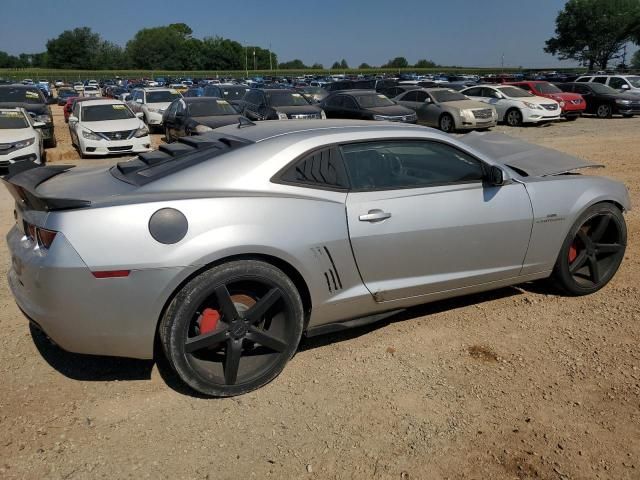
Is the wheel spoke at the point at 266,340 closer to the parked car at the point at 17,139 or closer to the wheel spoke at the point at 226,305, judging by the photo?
the wheel spoke at the point at 226,305

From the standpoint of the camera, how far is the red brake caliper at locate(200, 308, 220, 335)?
299cm

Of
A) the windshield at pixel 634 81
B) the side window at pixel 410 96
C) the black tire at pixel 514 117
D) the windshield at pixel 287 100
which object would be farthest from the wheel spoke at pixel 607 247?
the windshield at pixel 634 81

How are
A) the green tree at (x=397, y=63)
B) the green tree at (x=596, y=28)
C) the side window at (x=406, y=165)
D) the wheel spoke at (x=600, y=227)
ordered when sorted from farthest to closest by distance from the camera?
the green tree at (x=397, y=63) < the green tree at (x=596, y=28) < the wheel spoke at (x=600, y=227) < the side window at (x=406, y=165)

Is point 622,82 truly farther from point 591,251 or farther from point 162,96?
point 591,251

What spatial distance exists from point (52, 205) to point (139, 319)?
28.8 inches

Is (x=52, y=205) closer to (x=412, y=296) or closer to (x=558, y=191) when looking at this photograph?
(x=412, y=296)

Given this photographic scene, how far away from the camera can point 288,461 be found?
2600 millimetres

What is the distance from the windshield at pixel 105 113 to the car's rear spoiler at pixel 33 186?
34.6 feet

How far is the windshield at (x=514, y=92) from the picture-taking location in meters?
19.9

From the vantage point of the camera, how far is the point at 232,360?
3.01 metres

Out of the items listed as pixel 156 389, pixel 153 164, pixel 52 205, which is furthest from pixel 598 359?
pixel 52 205

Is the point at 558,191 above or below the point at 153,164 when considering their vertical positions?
below

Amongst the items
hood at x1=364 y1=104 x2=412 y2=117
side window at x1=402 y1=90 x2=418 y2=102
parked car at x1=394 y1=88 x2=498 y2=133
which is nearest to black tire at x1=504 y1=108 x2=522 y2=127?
parked car at x1=394 y1=88 x2=498 y2=133

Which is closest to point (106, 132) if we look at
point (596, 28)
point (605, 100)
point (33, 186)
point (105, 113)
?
point (105, 113)
